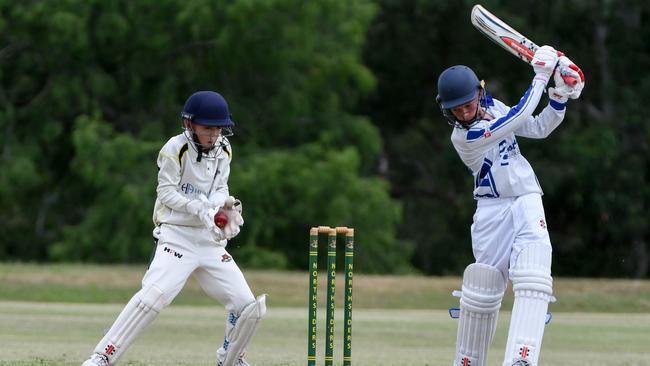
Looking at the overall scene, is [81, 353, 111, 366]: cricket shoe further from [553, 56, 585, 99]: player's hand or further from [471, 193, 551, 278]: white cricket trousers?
[553, 56, 585, 99]: player's hand

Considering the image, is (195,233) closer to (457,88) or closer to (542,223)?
(457,88)

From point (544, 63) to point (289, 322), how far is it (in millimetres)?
7734

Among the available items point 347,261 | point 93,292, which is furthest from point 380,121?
point 347,261

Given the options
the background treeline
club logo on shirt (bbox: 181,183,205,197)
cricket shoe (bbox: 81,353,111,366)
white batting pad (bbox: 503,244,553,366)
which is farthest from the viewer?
the background treeline

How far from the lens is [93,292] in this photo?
58.7 ft

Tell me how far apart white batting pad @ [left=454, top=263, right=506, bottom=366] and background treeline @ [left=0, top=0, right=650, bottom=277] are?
18.6m

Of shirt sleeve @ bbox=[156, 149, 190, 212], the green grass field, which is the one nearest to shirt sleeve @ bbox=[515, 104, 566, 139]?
shirt sleeve @ bbox=[156, 149, 190, 212]

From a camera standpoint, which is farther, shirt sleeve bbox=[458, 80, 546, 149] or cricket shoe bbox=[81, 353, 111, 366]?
shirt sleeve bbox=[458, 80, 546, 149]

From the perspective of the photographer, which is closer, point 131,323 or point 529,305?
point 529,305

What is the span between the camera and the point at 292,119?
2895 centimetres

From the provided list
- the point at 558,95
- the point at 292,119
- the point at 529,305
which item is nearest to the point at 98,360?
the point at 529,305

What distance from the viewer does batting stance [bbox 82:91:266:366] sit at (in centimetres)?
689

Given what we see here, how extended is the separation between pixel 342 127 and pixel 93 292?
12147mm

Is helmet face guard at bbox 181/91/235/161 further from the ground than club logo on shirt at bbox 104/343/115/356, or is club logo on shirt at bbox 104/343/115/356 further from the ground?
helmet face guard at bbox 181/91/235/161
